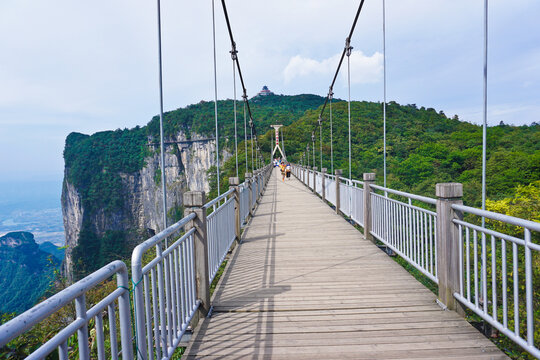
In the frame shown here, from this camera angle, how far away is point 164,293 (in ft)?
7.60

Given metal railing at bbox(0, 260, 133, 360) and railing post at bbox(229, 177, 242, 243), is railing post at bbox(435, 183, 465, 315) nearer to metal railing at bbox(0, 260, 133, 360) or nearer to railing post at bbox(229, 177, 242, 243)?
metal railing at bbox(0, 260, 133, 360)

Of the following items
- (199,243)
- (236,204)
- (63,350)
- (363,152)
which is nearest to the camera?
(63,350)

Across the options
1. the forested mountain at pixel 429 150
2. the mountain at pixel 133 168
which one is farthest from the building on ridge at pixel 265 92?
the forested mountain at pixel 429 150

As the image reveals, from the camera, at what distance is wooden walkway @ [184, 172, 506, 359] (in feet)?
7.91

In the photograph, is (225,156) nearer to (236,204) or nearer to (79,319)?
(236,204)

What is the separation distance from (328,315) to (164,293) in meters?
1.45

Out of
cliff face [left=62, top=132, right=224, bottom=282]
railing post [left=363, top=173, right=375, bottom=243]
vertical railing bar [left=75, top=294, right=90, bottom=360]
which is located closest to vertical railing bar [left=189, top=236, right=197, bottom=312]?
vertical railing bar [left=75, top=294, right=90, bottom=360]

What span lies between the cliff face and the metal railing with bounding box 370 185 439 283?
72.4m

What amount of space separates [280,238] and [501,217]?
4.32 metres

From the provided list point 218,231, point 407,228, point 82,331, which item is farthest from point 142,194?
point 82,331

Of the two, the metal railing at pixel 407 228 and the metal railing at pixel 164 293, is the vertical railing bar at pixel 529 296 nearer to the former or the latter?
the metal railing at pixel 407 228

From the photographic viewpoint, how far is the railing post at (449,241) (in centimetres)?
293

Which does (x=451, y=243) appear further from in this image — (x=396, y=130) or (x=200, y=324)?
(x=396, y=130)

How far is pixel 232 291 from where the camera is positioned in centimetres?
366
